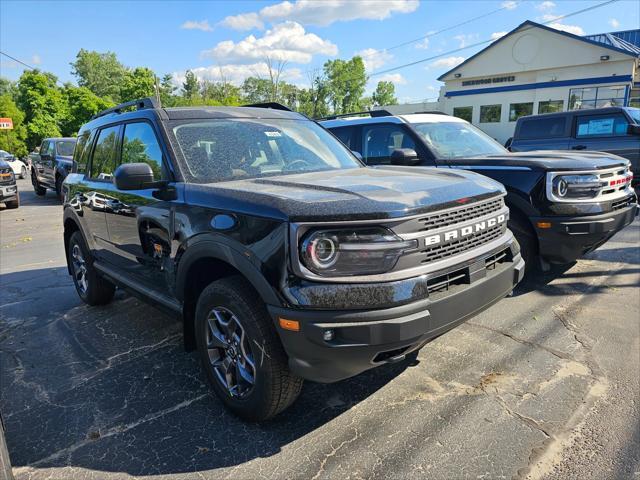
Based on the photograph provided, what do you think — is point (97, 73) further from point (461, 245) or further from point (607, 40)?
point (461, 245)

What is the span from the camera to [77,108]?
145 feet

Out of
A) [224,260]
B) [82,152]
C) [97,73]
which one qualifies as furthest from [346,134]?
[97,73]

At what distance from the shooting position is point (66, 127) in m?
45.7

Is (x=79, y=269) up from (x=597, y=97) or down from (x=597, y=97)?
down

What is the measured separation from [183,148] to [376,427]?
7.31 feet

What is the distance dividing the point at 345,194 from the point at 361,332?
0.74m

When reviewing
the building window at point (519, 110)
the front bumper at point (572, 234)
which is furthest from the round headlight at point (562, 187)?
the building window at point (519, 110)

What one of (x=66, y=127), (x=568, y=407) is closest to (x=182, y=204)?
(x=568, y=407)

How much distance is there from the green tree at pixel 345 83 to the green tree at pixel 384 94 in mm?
17998

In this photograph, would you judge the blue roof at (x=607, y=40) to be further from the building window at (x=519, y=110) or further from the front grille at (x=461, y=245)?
the front grille at (x=461, y=245)

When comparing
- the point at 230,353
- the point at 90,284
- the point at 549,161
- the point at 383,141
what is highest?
the point at 383,141

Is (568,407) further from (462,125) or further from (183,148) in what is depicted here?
(462,125)

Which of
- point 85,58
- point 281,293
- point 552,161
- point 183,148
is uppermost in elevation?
point 85,58

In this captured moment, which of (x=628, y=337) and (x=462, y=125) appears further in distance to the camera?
(x=462, y=125)
